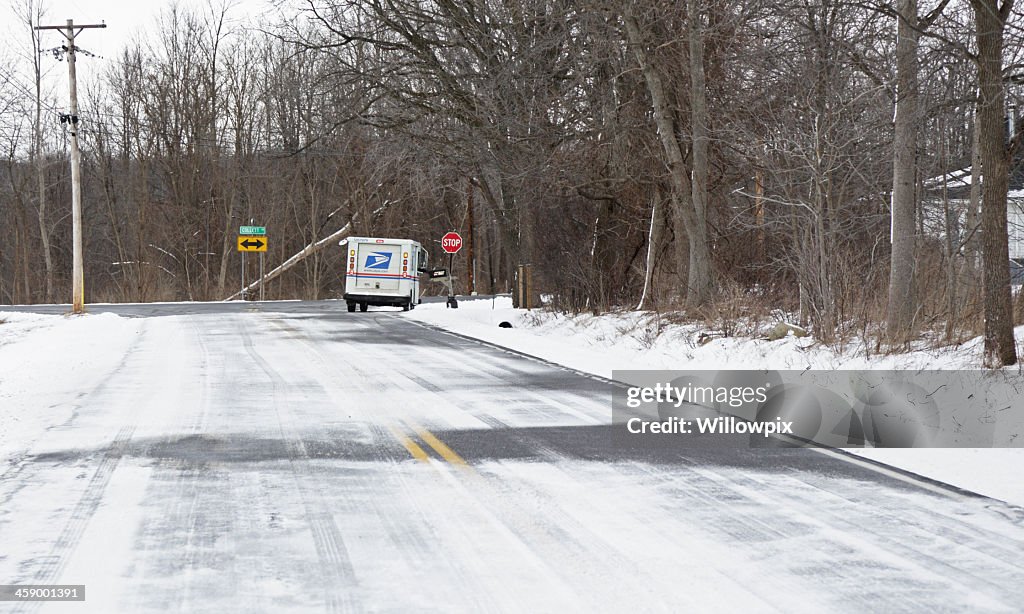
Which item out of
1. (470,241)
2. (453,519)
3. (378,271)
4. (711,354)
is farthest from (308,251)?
(453,519)

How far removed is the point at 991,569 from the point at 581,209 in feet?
74.5

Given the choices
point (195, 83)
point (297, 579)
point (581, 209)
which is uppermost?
point (195, 83)

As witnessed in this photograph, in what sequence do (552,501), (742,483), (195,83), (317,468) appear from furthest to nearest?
(195,83) < (317,468) < (742,483) < (552,501)

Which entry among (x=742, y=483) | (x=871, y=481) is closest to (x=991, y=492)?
(x=871, y=481)

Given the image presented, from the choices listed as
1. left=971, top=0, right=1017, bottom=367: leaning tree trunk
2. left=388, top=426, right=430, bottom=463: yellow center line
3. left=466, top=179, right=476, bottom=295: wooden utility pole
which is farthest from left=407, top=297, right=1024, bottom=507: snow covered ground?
left=466, top=179, right=476, bottom=295: wooden utility pole

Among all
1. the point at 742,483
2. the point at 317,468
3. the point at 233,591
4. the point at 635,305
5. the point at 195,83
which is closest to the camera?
the point at 233,591

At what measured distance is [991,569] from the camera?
567cm

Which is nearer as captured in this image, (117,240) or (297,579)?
(297,579)

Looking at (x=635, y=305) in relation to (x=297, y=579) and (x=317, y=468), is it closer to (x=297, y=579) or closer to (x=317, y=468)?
(x=317, y=468)

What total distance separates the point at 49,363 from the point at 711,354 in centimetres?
1106

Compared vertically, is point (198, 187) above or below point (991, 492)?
above

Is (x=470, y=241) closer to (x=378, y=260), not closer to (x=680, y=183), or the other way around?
(x=378, y=260)

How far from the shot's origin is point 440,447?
9578 mm

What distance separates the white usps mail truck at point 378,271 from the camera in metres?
35.5
